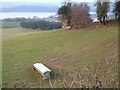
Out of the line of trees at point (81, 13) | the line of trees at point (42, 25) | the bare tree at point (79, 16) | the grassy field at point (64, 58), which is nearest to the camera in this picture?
the grassy field at point (64, 58)

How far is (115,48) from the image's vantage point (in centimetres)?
Answer: 936

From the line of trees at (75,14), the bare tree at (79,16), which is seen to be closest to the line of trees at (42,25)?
the line of trees at (75,14)

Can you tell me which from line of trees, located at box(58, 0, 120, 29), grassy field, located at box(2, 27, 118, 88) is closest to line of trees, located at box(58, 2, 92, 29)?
line of trees, located at box(58, 0, 120, 29)

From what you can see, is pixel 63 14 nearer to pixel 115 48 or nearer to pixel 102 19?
pixel 102 19

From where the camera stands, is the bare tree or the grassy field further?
the bare tree

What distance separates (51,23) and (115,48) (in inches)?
356

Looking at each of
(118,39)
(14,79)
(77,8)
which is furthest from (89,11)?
(14,79)

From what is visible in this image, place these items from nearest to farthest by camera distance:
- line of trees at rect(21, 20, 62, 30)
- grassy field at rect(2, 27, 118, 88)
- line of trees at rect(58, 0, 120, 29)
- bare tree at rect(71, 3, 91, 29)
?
grassy field at rect(2, 27, 118, 88), line of trees at rect(58, 0, 120, 29), bare tree at rect(71, 3, 91, 29), line of trees at rect(21, 20, 62, 30)

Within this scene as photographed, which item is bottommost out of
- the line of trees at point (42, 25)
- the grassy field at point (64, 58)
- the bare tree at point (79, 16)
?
the grassy field at point (64, 58)

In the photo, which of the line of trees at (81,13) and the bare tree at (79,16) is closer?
the line of trees at (81,13)

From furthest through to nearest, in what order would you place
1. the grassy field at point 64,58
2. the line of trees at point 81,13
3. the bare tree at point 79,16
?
the bare tree at point 79,16 < the line of trees at point 81,13 < the grassy field at point 64,58

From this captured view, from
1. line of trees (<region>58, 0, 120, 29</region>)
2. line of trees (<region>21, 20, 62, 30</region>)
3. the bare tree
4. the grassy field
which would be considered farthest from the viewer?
line of trees (<region>21, 20, 62, 30</region>)

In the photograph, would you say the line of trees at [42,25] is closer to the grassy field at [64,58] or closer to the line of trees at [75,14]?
the line of trees at [75,14]

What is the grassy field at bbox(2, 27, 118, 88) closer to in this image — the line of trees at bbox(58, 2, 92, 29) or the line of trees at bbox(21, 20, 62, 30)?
the line of trees at bbox(58, 2, 92, 29)
